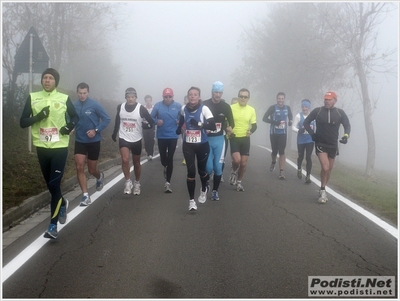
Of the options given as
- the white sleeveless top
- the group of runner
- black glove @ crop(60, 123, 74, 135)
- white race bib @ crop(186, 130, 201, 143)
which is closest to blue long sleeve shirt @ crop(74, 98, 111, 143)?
the group of runner

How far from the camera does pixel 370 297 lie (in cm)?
507

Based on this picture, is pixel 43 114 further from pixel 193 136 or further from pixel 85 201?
pixel 193 136

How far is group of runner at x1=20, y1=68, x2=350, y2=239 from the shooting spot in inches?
279

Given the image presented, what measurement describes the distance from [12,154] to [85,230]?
622 cm

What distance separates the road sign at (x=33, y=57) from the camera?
1253cm

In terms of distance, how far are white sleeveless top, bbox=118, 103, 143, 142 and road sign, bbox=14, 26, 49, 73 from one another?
3702 millimetres

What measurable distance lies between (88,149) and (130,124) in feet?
3.51

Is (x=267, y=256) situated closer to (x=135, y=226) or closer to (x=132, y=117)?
(x=135, y=226)

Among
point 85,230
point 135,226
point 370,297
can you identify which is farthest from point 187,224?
point 370,297

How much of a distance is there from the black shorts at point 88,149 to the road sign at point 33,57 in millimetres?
4179

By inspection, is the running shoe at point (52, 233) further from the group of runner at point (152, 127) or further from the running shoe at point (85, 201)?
the running shoe at point (85, 201)

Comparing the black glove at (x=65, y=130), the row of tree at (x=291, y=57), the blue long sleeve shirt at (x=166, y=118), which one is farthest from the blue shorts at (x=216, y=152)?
the row of tree at (x=291, y=57)

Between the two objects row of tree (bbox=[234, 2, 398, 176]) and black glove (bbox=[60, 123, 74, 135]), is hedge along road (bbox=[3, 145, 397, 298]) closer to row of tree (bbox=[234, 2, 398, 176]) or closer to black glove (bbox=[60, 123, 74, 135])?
black glove (bbox=[60, 123, 74, 135])

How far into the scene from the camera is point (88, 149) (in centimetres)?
921
